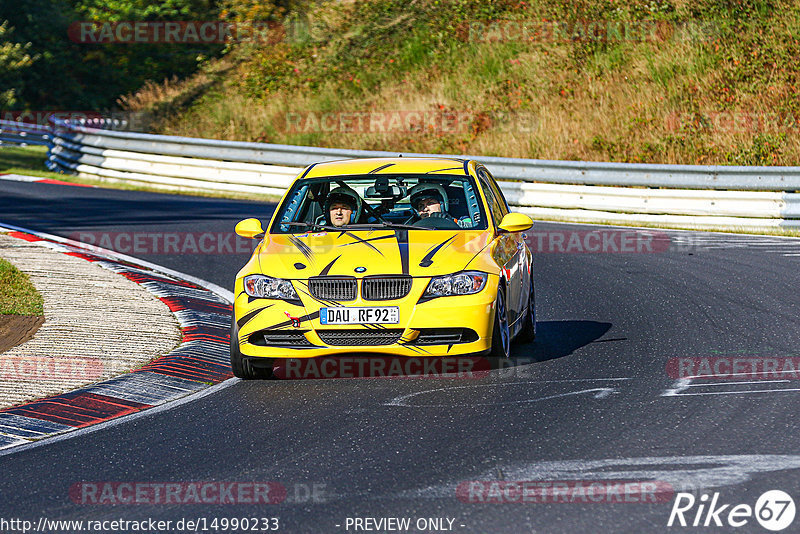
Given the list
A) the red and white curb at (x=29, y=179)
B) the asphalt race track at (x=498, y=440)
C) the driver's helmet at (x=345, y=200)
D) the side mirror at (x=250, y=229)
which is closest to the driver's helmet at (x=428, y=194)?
the driver's helmet at (x=345, y=200)

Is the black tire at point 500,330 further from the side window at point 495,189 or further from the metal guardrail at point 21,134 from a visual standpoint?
the metal guardrail at point 21,134

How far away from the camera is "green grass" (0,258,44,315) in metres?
11.0

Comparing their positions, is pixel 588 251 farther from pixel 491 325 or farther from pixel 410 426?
pixel 410 426

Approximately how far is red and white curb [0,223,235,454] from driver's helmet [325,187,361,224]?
1470 mm

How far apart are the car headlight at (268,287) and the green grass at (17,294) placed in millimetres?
3259

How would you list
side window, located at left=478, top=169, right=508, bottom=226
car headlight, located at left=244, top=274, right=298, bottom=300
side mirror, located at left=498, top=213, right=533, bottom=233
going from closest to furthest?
car headlight, located at left=244, top=274, right=298, bottom=300, side mirror, located at left=498, top=213, right=533, bottom=233, side window, located at left=478, top=169, right=508, bottom=226

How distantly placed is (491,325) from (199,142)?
1773cm

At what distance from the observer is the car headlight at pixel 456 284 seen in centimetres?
825

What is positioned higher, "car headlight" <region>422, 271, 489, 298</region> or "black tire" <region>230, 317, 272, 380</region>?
"car headlight" <region>422, 271, 489, 298</region>

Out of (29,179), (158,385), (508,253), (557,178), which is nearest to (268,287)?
(158,385)

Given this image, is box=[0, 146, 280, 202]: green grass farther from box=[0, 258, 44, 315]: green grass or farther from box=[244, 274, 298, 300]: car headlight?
box=[244, 274, 298, 300]: car headlight

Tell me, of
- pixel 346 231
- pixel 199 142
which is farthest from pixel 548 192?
pixel 346 231

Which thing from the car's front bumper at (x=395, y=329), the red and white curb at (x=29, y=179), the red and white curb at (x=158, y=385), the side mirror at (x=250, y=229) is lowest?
the red and white curb at (x=158, y=385)

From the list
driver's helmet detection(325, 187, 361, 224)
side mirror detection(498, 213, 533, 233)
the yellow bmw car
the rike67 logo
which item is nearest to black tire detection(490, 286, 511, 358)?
the yellow bmw car
